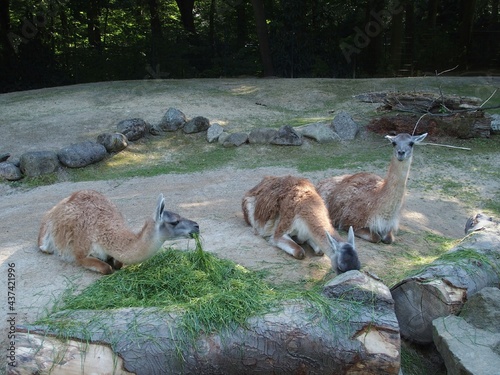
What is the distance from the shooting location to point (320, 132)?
1153cm

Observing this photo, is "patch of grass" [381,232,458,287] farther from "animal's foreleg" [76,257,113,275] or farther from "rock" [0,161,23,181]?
"rock" [0,161,23,181]

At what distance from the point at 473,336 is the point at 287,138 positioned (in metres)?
7.45

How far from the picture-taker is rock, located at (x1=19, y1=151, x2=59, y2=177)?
10.1 metres

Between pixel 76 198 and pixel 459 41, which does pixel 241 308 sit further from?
pixel 459 41

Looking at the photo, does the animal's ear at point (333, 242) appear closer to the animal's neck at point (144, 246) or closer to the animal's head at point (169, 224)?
the animal's head at point (169, 224)

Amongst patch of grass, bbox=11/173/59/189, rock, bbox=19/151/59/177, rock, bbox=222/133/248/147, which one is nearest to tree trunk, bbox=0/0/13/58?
rock, bbox=19/151/59/177

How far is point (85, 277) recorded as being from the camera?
17.4 ft

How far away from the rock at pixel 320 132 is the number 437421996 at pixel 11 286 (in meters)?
7.17

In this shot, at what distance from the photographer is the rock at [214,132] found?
11773 mm

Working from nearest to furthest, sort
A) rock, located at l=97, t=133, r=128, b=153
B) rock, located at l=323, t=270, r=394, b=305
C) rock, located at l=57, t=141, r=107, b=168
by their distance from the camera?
rock, located at l=323, t=270, r=394, b=305 → rock, located at l=57, t=141, r=107, b=168 → rock, located at l=97, t=133, r=128, b=153

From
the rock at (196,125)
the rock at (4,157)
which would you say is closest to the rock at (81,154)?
the rock at (4,157)

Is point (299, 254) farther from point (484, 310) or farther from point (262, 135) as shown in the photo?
point (262, 135)

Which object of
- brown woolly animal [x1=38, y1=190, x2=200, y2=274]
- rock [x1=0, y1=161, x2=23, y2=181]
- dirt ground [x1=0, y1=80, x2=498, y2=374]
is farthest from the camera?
rock [x1=0, y1=161, x2=23, y2=181]

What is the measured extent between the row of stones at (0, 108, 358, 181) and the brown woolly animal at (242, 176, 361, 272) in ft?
14.6
